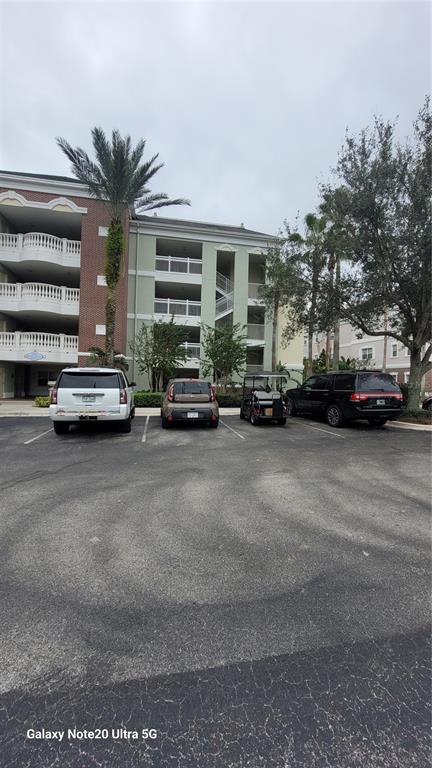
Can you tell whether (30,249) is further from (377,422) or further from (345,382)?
(377,422)

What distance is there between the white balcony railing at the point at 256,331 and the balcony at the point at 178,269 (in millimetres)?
4603

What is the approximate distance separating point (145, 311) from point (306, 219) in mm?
10883

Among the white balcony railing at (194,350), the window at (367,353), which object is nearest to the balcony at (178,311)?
the white balcony railing at (194,350)

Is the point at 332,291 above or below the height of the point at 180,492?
above

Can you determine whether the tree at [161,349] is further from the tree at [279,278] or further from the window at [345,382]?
the window at [345,382]

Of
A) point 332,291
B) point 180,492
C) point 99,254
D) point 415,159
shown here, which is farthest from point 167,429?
point 99,254

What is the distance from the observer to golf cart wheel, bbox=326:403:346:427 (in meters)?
11.8

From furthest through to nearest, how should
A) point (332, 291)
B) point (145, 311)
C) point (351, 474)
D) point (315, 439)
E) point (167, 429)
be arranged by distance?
point (145, 311) → point (332, 291) → point (167, 429) → point (315, 439) → point (351, 474)

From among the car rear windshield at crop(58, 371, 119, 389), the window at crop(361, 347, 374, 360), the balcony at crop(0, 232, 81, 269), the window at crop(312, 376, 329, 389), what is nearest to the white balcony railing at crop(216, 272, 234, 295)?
the balcony at crop(0, 232, 81, 269)

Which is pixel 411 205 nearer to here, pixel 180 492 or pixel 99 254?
pixel 180 492

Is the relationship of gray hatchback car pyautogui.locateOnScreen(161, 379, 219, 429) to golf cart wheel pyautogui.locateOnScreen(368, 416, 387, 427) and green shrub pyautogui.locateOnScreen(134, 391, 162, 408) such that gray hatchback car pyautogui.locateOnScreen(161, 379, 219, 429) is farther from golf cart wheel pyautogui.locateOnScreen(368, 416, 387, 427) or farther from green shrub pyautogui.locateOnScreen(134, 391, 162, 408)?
green shrub pyautogui.locateOnScreen(134, 391, 162, 408)

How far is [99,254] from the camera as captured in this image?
21.4m

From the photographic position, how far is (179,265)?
2403 cm

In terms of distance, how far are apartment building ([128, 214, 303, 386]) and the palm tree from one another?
4727mm
